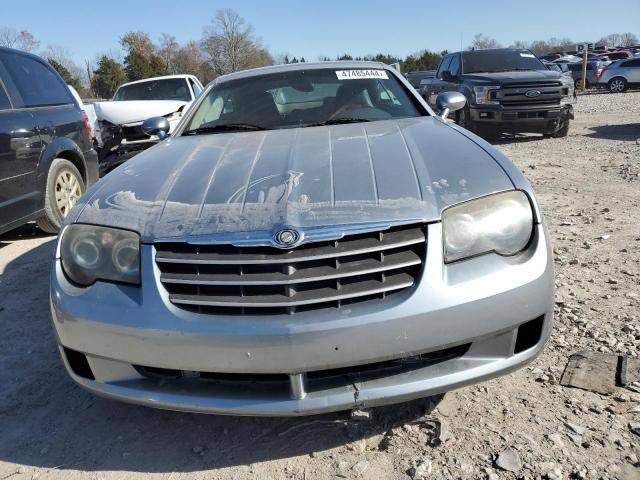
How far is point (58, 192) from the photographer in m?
5.05

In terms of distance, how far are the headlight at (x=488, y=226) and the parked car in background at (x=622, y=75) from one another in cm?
2422

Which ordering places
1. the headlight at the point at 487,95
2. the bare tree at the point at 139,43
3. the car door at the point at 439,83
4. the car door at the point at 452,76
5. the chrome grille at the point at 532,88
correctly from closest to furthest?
the chrome grille at the point at 532,88 → the headlight at the point at 487,95 → the car door at the point at 452,76 → the car door at the point at 439,83 → the bare tree at the point at 139,43

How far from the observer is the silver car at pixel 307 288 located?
1734 millimetres

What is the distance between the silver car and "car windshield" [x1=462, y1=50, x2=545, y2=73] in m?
9.12

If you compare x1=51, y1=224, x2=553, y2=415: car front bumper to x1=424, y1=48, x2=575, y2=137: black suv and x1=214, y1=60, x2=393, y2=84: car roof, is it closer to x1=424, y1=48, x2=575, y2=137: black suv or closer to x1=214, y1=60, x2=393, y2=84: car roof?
x1=214, y1=60, x2=393, y2=84: car roof

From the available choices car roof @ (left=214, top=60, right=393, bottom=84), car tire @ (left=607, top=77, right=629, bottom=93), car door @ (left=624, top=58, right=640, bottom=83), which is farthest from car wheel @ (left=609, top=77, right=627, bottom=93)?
car roof @ (left=214, top=60, right=393, bottom=84)

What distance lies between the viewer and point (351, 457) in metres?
2.00

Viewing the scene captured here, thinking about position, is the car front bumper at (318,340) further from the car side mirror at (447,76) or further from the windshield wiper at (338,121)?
the car side mirror at (447,76)

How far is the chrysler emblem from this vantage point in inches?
69.1

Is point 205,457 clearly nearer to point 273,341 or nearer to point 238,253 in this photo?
point 273,341

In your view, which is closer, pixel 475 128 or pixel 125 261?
pixel 125 261

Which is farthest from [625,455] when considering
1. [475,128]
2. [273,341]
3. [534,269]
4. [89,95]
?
[89,95]

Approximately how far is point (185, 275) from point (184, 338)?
0.22m

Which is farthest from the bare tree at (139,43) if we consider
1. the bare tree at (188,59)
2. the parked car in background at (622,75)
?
the parked car in background at (622,75)
